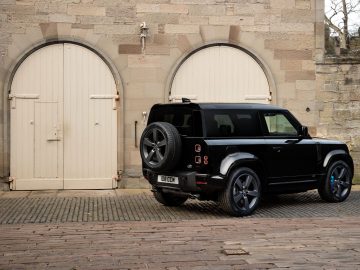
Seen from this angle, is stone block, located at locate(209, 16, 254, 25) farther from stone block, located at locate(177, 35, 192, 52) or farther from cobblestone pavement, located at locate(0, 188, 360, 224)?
cobblestone pavement, located at locate(0, 188, 360, 224)

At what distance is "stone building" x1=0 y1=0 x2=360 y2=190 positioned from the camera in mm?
13109

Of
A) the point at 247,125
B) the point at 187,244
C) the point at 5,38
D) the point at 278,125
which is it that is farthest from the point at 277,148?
the point at 5,38

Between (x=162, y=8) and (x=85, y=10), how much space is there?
1.75 metres

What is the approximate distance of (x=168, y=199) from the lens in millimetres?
10766

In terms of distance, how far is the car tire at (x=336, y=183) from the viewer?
11.1 metres

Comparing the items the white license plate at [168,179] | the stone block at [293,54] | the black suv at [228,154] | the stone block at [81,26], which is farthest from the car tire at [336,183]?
the stone block at [81,26]

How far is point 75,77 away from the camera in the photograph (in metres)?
13.3

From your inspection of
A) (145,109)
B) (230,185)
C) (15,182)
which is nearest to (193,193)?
(230,185)

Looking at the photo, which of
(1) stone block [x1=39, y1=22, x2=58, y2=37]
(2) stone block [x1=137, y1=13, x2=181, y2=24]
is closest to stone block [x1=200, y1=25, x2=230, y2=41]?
(2) stone block [x1=137, y1=13, x2=181, y2=24]

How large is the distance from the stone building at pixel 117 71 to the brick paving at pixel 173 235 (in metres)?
1.79

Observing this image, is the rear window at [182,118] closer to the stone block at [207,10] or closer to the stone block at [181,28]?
the stone block at [181,28]

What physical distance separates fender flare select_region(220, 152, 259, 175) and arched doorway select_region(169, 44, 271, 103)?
428 centimetres

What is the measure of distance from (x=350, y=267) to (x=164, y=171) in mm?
4172

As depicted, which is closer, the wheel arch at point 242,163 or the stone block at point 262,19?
the wheel arch at point 242,163
